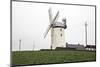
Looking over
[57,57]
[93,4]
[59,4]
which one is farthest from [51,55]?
[93,4]

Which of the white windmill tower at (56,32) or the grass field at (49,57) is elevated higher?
the white windmill tower at (56,32)

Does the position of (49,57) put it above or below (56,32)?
below

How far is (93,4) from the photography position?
2.72 meters

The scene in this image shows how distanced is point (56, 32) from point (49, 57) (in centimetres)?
30

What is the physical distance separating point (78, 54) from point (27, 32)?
2.26 ft

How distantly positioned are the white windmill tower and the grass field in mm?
103

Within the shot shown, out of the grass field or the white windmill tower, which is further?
the white windmill tower

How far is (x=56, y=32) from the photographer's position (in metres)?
2.51

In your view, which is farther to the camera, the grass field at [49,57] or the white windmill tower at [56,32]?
the white windmill tower at [56,32]

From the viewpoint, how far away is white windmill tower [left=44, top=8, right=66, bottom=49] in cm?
249

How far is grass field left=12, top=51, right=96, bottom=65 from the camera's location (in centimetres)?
234

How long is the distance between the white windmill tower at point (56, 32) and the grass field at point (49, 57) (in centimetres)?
10

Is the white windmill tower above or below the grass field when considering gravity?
above

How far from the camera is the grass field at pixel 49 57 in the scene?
234 centimetres
